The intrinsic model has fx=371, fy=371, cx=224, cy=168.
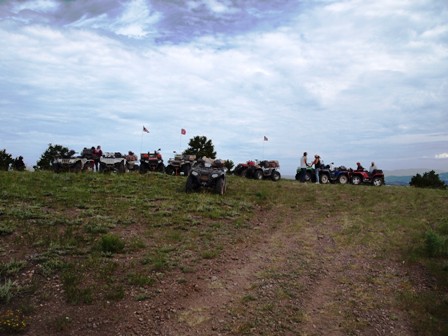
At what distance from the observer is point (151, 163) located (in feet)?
87.9

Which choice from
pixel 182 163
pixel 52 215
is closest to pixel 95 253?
pixel 52 215

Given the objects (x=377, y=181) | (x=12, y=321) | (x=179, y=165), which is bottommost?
(x=12, y=321)

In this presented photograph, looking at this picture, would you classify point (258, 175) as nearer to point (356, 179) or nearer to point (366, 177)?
point (356, 179)

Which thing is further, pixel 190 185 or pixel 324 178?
pixel 324 178

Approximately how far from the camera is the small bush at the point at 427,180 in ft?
121

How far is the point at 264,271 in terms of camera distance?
29.4 ft

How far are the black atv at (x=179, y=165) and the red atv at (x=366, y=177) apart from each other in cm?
1254

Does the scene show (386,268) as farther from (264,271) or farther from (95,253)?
(95,253)

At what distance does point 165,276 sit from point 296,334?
3.12 m

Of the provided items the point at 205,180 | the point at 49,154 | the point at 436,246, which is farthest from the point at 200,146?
the point at 436,246

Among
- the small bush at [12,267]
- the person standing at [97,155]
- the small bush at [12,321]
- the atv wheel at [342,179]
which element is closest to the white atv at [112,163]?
the person standing at [97,155]

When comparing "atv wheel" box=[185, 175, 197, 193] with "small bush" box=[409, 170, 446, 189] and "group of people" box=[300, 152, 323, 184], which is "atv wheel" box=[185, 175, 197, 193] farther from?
"small bush" box=[409, 170, 446, 189]

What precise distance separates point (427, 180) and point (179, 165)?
1036 inches

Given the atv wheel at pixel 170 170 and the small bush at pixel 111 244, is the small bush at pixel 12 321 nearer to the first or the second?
the small bush at pixel 111 244
